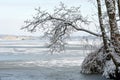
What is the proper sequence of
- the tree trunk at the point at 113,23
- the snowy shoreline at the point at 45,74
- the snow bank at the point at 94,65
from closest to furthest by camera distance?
the tree trunk at the point at 113,23, the snowy shoreline at the point at 45,74, the snow bank at the point at 94,65

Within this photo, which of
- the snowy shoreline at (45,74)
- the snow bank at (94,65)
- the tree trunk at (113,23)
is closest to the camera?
the tree trunk at (113,23)

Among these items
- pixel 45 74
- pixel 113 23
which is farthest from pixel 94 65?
pixel 113 23

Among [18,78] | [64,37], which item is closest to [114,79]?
[64,37]

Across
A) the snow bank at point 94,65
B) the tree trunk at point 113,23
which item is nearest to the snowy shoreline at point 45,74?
the snow bank at point 94,65

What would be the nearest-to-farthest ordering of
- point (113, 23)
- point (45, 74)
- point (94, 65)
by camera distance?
point (113, 23), point (45, 74), point (94, 65)

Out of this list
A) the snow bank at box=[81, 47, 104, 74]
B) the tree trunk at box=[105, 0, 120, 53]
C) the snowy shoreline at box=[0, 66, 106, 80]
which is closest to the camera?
the tree trunk at box=[105, 0, 120, 53]

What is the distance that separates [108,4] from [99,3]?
0.87 m

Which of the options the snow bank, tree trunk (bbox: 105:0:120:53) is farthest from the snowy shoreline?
tree trunk (bbox: 105:0:120:53)

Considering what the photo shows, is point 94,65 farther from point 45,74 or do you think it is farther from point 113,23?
point 113,23

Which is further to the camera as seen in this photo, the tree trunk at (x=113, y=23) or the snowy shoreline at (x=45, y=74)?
the snowy shoreline at (x=45, y=74)

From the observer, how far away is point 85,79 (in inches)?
939

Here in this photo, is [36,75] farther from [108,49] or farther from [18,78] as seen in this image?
[108,49]

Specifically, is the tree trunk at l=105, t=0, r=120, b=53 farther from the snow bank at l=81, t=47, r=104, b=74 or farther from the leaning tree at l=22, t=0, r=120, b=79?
the snow bank at l=81, t=47, r=104, b=74

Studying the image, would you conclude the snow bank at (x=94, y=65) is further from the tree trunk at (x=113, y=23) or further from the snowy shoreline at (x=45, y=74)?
the tree trunk at (x=113, y=23)
